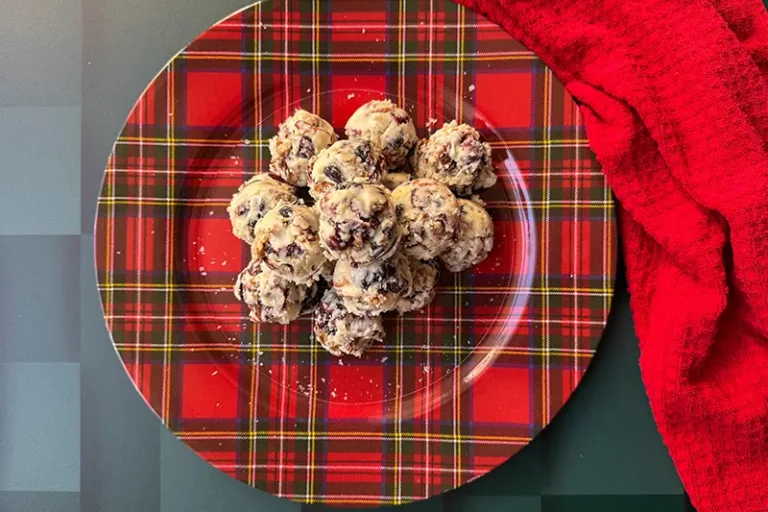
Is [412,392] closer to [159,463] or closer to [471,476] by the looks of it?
[471,476]

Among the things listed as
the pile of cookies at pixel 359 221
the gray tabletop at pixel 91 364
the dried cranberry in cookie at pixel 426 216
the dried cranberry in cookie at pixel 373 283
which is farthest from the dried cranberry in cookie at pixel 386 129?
the gray tabletop at pixel 91 364

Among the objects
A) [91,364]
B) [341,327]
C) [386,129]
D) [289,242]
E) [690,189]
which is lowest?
[91,364]

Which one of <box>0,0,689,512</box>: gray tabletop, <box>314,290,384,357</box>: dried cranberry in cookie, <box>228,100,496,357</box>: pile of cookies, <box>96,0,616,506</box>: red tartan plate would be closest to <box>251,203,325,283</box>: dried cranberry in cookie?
<box>228,100,496,357</box>: pile of cookies

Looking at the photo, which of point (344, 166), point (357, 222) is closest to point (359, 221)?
point (357, 222)

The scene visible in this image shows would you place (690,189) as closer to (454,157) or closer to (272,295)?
(454,157)

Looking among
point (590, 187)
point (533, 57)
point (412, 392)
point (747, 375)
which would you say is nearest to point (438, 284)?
point (412, 392)

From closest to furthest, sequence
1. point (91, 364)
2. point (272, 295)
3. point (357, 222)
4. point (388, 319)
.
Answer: point (357, 222), point (272, 295), point (388, 319), point (91, 364)
